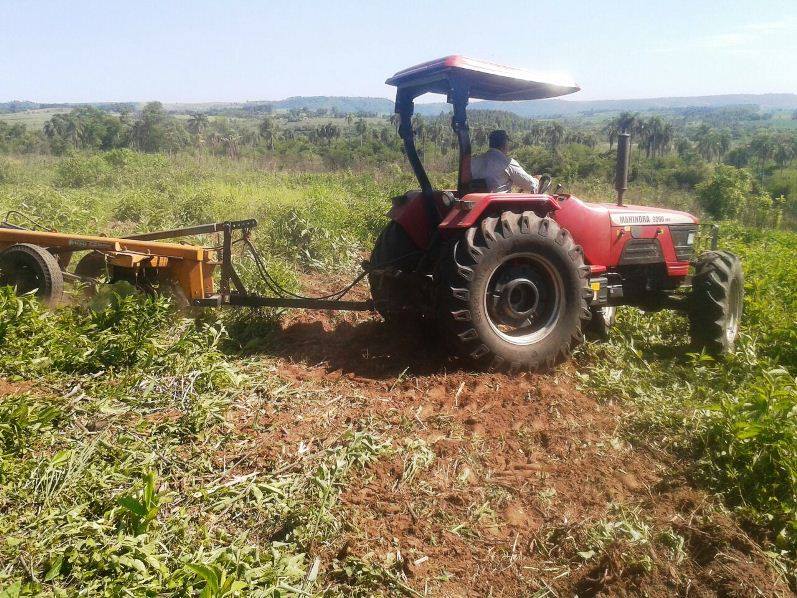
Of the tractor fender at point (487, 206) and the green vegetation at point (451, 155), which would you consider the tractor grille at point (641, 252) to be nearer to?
the tractor fender at point (487, 206)

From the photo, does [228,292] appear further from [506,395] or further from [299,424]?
[506,395]

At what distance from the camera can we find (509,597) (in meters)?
2.46

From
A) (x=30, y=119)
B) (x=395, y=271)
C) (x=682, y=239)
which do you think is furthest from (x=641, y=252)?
(x=30, y=119)

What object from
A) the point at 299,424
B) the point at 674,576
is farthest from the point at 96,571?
the point at 674,576

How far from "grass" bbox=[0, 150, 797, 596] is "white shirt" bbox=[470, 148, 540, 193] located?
57.5 inches

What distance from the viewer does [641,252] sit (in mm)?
5156

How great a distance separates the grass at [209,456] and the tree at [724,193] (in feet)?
81.6

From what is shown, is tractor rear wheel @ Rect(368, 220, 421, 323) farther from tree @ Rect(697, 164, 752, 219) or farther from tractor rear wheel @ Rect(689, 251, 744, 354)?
tree @ Rect(697, 164, 752, 219)

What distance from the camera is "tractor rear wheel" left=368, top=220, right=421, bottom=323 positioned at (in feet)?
15.0

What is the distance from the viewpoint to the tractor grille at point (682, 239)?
535 cm

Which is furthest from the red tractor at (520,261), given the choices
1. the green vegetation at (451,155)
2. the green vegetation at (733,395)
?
the green vegetation at (451,155)

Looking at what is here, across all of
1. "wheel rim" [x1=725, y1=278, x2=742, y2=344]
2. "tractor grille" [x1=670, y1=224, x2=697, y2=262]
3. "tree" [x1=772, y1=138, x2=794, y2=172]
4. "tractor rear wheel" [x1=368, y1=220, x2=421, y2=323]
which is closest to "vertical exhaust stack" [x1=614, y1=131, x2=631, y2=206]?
"tractor grille" [x1=670, y1=224, x2=697, y2=262]

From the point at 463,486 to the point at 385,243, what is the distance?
7.54 ft

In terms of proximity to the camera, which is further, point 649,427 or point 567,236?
point 567,236
